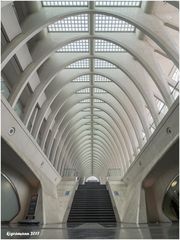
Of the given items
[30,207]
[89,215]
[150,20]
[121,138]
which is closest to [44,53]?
[150,20]

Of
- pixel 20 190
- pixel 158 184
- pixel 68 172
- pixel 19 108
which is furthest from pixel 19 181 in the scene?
pixel 68 172

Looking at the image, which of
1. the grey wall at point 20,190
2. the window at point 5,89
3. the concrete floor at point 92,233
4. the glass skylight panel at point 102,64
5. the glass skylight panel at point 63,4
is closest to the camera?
the concrete floor at point 92,233

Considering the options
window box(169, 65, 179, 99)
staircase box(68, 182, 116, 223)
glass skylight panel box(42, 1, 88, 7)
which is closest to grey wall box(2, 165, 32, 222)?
staircase box(68, 182, 116, 223)

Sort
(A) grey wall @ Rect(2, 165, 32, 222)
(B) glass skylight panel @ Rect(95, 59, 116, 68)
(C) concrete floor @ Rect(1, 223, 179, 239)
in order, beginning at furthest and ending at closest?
(B) glass skylight panel @ Rect(95, 59, 116, 68) → (A) grey wall @ Rect(2, 165, 32, 222) → (C) concrete floor @ Rect(1, 223, 179, 239)

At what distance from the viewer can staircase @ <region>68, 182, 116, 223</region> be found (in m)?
16.4

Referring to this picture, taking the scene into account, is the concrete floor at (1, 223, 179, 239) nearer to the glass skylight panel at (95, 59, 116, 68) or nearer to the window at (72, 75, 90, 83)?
the glass skylight panel at (95, 59, 116, 68)

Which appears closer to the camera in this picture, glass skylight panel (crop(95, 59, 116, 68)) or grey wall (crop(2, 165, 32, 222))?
grey wall (crop(2, 165, 32, 222))

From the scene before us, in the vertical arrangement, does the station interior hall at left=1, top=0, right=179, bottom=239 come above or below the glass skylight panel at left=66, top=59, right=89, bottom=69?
below

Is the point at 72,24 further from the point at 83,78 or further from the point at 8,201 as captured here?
the point at 8,201

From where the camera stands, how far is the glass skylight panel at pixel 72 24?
15281 millimetres

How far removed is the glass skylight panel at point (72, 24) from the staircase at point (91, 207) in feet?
39.9

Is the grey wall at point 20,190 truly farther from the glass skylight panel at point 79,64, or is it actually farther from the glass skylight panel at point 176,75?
the glass skylight panel at point 176,75

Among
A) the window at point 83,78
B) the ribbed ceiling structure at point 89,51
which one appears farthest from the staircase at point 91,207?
the window at point 83,78

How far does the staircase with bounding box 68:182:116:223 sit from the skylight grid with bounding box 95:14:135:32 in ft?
39.9
